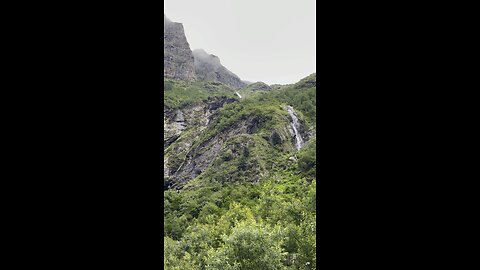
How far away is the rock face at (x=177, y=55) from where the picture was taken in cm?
5956

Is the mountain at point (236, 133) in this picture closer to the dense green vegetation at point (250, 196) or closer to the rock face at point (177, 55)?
the dense green vegetation at point (250, 196)

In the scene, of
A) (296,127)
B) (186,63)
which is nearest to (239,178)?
(296,127)

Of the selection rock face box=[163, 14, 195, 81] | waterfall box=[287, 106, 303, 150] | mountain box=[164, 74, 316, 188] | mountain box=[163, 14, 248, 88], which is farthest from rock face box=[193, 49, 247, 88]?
waterfall box=[287, 106, 303, 150]

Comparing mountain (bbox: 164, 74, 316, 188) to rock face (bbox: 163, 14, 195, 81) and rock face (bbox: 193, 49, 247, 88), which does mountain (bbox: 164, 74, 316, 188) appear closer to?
rock face (bbox: 163, 14, 195, 81)

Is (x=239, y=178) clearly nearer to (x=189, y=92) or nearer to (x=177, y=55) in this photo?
(x=189, y=92)

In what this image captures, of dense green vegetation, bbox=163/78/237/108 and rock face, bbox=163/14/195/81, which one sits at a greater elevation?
rock face, bbox=163/14/195/81

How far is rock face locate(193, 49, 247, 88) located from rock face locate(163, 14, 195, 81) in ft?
13.2

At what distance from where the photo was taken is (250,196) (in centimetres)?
2745

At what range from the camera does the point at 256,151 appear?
34969 mm

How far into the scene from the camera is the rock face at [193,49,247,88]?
223ft
